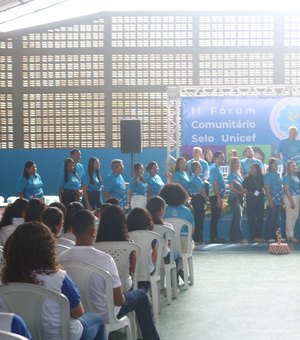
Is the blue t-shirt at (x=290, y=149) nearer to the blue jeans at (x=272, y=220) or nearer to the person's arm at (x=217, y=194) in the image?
the blue jeans at (x=272, y=220)

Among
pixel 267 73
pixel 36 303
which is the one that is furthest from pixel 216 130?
pixel 36 303

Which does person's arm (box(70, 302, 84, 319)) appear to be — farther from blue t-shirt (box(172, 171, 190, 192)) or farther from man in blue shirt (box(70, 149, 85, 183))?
man in blue shirt (box(70, 149, 85, 183))

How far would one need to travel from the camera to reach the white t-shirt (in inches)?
152

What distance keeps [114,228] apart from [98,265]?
78 centimetres

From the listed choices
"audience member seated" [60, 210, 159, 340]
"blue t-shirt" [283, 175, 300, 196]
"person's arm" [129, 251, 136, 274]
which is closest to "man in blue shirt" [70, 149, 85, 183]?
"blue t-shirt" [283, 175, 300, 196]

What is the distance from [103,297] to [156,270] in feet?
5.38

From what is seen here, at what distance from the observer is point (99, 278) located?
385cm

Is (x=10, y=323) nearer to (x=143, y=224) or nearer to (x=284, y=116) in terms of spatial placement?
(x=143, y=224)

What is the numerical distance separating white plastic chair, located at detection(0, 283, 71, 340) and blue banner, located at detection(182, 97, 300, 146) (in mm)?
9092

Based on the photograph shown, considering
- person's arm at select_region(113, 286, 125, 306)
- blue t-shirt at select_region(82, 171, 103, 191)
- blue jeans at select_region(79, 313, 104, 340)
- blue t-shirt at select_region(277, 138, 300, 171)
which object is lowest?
blue jeans at select_region(79, 313, 104, 340)

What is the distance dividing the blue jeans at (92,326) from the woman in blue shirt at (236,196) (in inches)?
266

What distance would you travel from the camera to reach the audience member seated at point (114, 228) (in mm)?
4609

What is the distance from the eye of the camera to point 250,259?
8.72m


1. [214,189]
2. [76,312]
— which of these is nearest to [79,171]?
[214,189]
